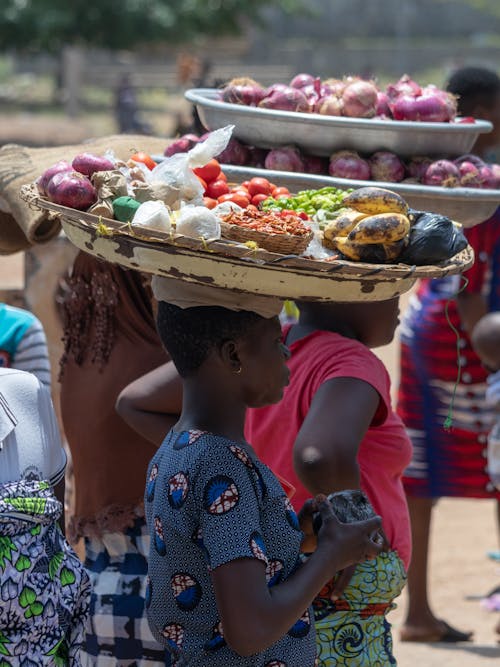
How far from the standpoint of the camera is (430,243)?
2527 mm

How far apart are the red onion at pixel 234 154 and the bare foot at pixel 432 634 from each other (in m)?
2.59

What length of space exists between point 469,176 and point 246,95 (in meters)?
0.74

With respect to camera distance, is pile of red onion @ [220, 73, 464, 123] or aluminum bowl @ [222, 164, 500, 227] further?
pile of red onion @ [220, 73, 464, 123]

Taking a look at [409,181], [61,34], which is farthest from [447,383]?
[61,34]

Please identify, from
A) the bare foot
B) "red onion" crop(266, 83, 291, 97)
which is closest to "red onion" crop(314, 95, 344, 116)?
"red onion" crop(266, 83, 291, 97)

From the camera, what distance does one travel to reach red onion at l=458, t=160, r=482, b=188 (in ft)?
11.0

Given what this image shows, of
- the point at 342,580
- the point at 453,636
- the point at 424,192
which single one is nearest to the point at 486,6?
the point at 453,636

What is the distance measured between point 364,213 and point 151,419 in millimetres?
901

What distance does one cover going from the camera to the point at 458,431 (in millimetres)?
5387

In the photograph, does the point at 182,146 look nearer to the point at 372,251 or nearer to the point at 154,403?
the point at 154,403

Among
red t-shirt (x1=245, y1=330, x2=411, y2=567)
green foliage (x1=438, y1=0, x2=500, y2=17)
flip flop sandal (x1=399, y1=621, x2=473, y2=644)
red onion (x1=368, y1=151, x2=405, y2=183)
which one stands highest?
red onion (x1=368, y1=151, x2=405, y2=183)

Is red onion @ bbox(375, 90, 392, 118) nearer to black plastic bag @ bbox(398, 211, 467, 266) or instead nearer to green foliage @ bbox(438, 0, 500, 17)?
black plastic bag @ bbox(398, 211, 467, 266)

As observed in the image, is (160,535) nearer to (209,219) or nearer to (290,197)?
(209,219)

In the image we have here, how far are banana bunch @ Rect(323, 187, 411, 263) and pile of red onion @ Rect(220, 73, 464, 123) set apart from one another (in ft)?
2.66
